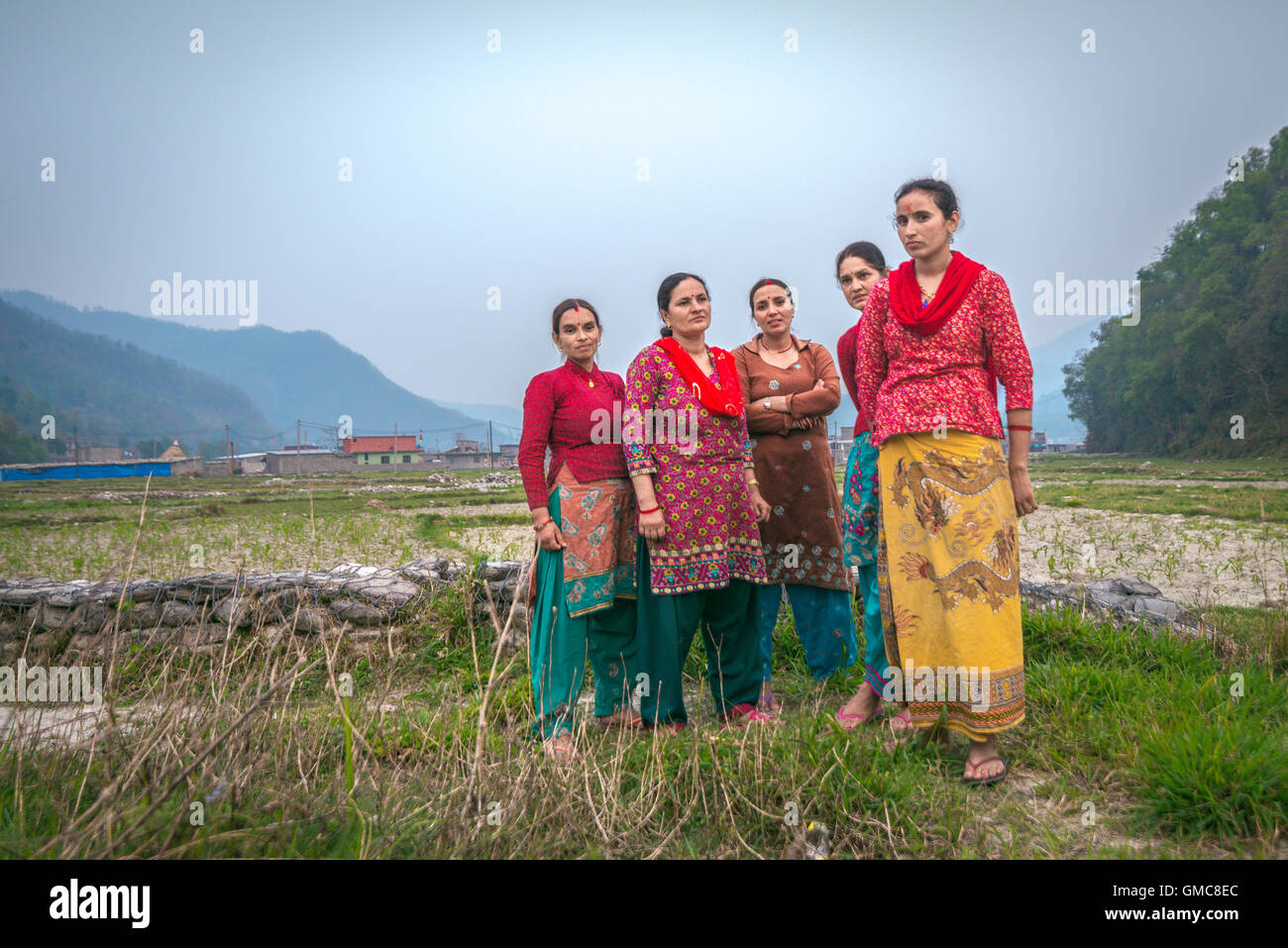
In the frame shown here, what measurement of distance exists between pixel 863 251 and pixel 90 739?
339 cm

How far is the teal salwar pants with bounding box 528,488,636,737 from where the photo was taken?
292cm

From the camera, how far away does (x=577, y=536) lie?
2871 mm

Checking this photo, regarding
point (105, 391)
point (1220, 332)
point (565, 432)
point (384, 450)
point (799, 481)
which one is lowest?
point (799, 481)

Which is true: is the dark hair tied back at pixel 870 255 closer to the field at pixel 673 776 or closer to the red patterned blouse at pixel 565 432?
the red patterned blouse at pixel 565 432

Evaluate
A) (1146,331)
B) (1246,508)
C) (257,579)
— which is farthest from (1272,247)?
(257,579)

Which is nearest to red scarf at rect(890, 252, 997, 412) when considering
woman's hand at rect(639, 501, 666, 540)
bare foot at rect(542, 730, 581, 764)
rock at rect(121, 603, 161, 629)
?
woman's hand at rect(639, 501, 666, 540)

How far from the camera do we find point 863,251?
10.7 ft

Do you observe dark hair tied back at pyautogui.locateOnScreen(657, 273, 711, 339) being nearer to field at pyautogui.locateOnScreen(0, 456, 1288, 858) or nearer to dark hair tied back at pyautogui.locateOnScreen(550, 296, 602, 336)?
dark hair tied back at pyautogui.locateOnScreen(550, 296, 602, 336)

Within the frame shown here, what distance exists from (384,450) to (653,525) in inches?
2359

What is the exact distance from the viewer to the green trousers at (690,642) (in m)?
2.87

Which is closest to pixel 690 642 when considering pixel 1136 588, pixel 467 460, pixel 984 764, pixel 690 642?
pixel 690 642

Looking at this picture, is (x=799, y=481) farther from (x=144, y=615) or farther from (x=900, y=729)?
(x=144, y=615)

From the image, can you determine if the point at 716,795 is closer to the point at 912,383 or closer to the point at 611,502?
the point at 611,502

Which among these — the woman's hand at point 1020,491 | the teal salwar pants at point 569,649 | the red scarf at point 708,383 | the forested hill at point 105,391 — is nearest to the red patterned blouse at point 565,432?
the teal salwar pants at point 569,649
